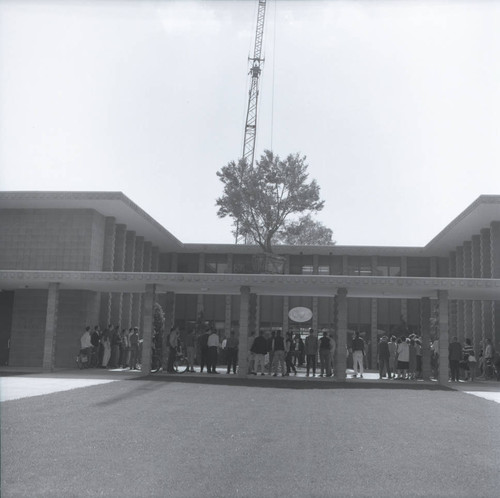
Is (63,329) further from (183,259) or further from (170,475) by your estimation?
(170,475)

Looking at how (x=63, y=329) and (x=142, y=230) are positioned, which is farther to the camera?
(x=142, y=230)

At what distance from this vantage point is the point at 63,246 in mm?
24266

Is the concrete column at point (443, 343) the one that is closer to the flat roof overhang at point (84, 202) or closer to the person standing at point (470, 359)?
the person standing at point (470, 359)

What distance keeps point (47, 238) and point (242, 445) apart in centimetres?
1844

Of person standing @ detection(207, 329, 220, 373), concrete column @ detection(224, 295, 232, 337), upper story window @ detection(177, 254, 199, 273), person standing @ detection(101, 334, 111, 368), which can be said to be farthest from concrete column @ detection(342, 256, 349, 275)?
person standing @ detection(101, 334, 111, 368)

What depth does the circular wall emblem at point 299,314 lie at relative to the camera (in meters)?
32.3

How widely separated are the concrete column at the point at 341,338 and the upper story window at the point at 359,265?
1538 cm

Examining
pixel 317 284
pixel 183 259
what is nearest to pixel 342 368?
pixel 317 284

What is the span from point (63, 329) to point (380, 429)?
16.6m

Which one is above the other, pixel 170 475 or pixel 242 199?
pixel 242 199

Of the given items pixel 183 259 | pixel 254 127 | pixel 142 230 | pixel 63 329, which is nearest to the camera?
pixel 63 329

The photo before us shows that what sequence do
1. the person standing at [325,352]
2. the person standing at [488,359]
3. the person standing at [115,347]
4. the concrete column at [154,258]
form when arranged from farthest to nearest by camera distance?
1. the concrete column at [154,258]
2. the person standing at [115,347]
3. the person standing at [488,359]
4. the person standing at [325,352]

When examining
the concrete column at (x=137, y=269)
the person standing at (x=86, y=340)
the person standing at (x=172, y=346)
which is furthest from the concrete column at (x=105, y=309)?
the person standing at (x=172, y=346)

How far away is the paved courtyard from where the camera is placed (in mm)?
6082
